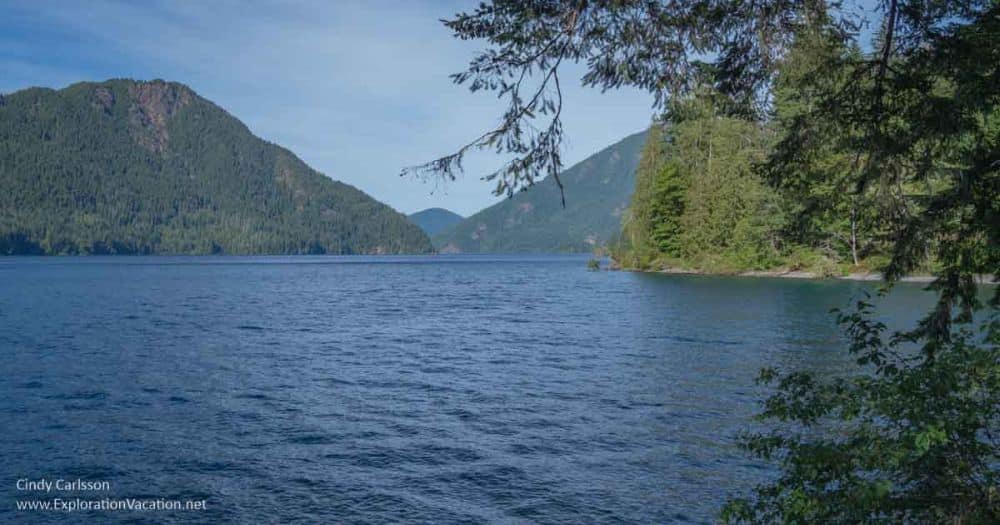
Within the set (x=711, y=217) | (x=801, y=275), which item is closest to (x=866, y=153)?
(x=801, y=275)

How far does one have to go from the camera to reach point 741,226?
8169 cm

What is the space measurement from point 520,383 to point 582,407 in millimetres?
3817

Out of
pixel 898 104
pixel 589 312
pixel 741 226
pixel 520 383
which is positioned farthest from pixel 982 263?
pixel 741 226

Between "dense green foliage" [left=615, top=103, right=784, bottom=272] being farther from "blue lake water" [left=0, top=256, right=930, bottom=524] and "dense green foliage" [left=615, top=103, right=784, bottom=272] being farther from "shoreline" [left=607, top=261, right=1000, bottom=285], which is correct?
"blue lake water" [left=0, top=256, right=930, bottom=524]

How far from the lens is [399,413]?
60.7ft

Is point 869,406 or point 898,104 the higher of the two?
point 898,104

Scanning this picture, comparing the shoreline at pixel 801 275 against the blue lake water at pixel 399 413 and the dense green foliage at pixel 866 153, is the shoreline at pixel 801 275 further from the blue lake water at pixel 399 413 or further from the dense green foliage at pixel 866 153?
the dense green foliage at pixel 866 153

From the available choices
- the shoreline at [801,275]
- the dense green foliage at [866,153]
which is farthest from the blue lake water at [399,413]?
the shoreline at [801,275]

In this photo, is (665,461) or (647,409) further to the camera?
(647,409)

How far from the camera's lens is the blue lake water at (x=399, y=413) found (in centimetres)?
1259

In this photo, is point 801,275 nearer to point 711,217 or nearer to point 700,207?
point 711,217

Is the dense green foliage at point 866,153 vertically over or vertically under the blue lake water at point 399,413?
over

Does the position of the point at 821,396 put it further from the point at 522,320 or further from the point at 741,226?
the point at 741,226

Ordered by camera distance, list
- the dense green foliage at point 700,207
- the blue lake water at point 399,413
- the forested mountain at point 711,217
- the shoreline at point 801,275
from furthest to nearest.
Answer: the dense green foliage at point 700,207, the forested mountain at point 711,217, the shoreline at point 801,275, the blue lake water at point 399,413
